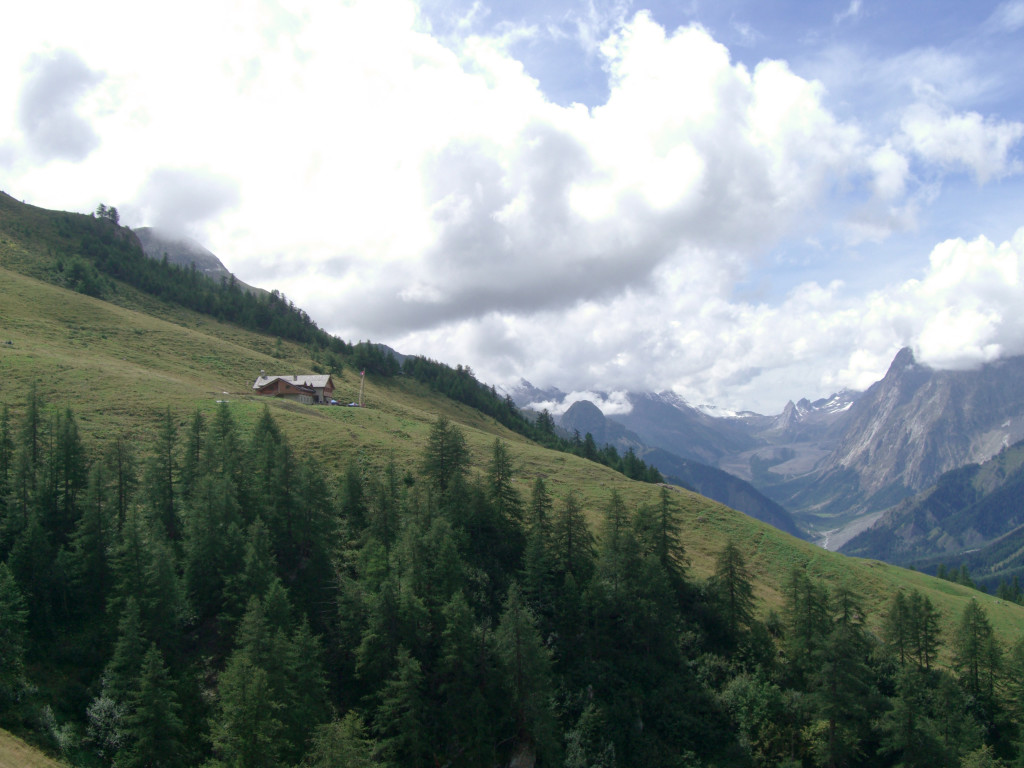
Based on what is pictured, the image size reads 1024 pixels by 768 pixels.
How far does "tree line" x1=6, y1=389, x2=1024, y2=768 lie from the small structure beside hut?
167 feet

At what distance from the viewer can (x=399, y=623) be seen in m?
42.3

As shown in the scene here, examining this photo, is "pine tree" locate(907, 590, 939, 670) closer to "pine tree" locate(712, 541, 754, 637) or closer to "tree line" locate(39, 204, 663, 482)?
"pine tree" locate(712, 541, 754, 637)

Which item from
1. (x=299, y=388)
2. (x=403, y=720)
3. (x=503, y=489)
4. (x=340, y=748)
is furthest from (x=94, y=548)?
(x=299, y=388)

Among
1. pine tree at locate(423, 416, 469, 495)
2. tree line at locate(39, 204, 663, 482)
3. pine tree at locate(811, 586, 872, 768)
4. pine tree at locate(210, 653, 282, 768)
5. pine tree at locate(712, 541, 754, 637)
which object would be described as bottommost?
pine tree at locate(210, 653, 282, 768)

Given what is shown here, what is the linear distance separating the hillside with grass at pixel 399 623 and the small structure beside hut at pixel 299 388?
38.9 m

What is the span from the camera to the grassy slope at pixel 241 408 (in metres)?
71.8

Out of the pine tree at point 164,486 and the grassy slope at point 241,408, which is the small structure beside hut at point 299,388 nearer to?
the grassy slope at point 241,408

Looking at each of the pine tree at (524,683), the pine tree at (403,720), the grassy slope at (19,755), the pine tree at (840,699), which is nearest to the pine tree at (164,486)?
the grassy slope at (19,755)

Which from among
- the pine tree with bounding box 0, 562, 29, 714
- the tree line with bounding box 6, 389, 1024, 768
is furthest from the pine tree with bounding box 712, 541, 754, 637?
the pine tree with bounding box 0, 562, 29, 714

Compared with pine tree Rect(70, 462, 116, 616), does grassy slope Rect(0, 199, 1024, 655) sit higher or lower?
higher

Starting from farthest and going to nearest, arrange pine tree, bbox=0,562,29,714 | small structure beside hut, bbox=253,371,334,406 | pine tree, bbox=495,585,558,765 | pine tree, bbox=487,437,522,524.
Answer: small structure beside hut, bbox=253,371,334,406 → pine tree, bbox=487,437,522,524 → pine tree, bbox=495,585,558,765 → pine tree, bbox=0,562,29,714

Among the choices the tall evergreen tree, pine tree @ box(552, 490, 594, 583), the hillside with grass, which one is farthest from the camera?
pine tree @ box(552, 490, 594, 583)

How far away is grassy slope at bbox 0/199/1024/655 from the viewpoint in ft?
235

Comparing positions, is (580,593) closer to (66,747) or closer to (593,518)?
(593,518)
